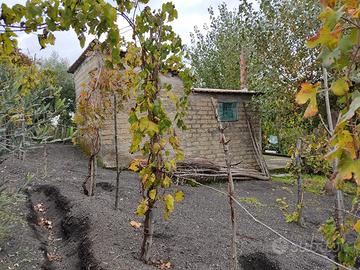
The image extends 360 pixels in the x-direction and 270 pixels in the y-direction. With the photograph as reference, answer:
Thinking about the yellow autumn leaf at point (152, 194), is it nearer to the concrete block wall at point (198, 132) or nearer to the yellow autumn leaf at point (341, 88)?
the yellow autumn leaf at point (341, 88)

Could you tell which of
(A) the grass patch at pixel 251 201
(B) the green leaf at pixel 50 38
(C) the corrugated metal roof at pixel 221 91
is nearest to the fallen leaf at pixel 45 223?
(B) the green leaf at pixel 50 38

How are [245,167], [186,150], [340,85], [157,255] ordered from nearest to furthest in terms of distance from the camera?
[340,85] < [157,255] < [186,150] < [245,167]

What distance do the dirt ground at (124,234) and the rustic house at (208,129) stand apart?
2242mm

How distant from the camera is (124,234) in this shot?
13.3 ft

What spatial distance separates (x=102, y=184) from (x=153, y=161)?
3622 mm

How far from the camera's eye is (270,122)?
36.8ft

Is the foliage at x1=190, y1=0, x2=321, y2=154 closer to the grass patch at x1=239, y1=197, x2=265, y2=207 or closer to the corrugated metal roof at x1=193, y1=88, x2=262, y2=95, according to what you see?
the corrugated metal roof at x1=193, y1=88, x2=262, y2=95

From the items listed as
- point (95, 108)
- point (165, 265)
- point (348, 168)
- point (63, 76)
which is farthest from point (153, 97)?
point (63, 76)

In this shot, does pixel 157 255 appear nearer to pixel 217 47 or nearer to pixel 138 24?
pixel 138 24

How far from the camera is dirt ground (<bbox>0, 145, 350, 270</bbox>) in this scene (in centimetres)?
357

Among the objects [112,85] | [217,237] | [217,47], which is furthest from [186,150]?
[217,47]

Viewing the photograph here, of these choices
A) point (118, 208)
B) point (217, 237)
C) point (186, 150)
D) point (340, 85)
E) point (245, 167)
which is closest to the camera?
point (340, 85)

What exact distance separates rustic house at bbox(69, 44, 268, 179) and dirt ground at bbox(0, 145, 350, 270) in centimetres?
224

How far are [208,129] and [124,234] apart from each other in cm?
665
